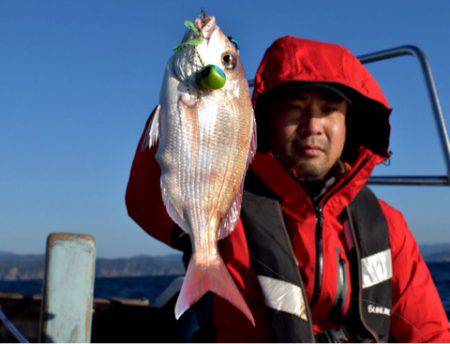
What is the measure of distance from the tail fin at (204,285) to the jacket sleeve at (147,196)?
2.28 feet

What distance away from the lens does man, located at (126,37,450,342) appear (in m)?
3.28

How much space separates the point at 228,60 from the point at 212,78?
0.23 m

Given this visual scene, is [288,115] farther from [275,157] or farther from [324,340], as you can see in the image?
[324,340]

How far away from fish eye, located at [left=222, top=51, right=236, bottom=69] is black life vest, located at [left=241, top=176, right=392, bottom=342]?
127cm

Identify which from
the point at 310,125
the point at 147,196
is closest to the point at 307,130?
the point at 310,125

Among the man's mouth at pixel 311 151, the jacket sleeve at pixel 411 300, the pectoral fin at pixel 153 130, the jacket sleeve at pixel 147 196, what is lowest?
the jacket sleeve at pixel 411 300

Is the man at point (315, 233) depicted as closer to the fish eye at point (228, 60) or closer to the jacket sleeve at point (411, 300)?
the jacket sleeve at point (411, 300)

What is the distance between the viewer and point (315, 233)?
359 centimetres

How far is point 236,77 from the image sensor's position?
238 centimetres

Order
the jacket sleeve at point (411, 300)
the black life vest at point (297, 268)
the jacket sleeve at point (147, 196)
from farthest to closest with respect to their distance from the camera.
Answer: the jacket sleeve at point (411, 300)
the black life vest at point (297, 268)
the jacket sleeve at point (147, 196)

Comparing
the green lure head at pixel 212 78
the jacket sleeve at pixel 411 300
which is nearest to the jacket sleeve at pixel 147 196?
the green lure head at pixel 212 78

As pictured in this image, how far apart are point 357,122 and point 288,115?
950 mm

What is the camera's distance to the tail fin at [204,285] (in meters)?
2.18

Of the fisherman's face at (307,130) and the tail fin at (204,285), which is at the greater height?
the fisherman's face at (307,130)
